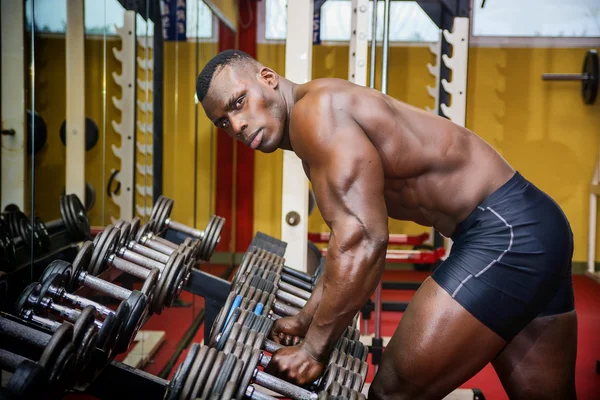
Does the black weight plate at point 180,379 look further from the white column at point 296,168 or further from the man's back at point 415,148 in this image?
the white column at point 296,168

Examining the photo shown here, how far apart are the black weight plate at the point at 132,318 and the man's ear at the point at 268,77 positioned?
0.57 m

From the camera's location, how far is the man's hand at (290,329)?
57.4 inches

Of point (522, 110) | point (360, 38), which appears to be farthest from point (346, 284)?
point (522, 110)

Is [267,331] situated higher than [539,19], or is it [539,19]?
[539,19]

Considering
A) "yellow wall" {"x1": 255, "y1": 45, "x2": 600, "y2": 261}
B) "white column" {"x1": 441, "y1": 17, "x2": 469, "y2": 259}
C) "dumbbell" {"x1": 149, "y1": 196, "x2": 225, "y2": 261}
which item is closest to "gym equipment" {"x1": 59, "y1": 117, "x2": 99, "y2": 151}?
"dumbbell" {"x1": 149, "y1": 196, "x2": 225, "y2": 261}

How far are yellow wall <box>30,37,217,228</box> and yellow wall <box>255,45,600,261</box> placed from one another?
111cm

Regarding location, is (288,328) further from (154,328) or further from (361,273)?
(154,328)

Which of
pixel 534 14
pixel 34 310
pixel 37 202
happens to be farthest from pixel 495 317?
pixel 534 14

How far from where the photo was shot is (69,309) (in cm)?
128

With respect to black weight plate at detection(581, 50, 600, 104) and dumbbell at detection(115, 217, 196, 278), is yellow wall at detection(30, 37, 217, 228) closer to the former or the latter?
dumbbell at detection(115, 217, 196, 278)

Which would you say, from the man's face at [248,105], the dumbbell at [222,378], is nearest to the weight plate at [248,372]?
the dumbbell at [222,378]

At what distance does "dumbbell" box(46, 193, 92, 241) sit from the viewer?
189 centimetres

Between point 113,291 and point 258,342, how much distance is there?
0.42m

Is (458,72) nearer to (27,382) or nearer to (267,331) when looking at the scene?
(267,331)
